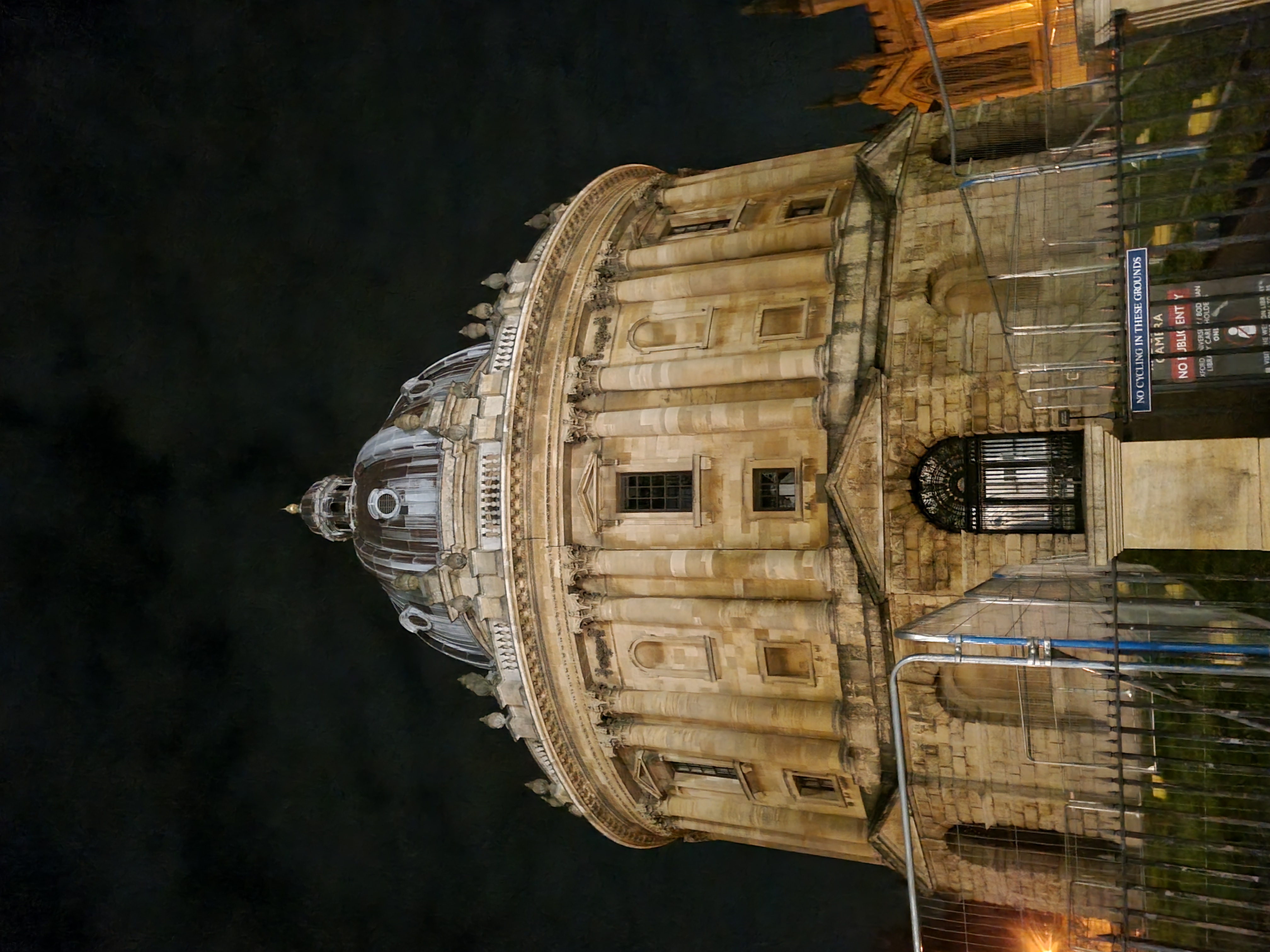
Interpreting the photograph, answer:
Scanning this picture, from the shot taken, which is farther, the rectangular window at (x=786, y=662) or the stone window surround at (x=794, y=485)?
the rectangular window at (x=786, y=662)

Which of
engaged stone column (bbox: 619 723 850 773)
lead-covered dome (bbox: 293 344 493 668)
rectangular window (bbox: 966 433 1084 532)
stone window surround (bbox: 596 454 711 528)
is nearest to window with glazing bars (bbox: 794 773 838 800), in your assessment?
engaged stone column (bbox: 619 723 850 773)

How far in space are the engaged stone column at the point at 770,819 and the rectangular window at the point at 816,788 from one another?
0.69 meters

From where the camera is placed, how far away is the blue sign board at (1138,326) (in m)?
13.1

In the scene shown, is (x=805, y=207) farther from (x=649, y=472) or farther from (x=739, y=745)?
(x=739, y=745)

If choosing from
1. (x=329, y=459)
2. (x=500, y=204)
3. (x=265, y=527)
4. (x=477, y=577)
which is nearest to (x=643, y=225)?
(x=500, y=204)

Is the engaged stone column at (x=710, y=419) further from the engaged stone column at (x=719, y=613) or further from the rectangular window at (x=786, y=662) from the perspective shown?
the rectangular window at (x=786, y=662)

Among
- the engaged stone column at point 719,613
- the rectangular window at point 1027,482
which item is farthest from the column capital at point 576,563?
the rectangular window at point 1027,482

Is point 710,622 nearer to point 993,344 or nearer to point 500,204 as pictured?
point 993,344

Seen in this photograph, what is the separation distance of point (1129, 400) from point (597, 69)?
22440 millimetres

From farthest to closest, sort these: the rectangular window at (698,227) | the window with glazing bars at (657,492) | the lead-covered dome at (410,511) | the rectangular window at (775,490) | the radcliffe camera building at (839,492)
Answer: the lead-covered dome at (410,511), the rectangular window at (698,227), the window with glazing bars at (657,492), the rectangular window at (775,490), the radcliffe camera building at (839,492)

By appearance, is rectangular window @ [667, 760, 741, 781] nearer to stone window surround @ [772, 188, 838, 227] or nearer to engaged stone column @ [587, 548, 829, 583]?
engaged stone column @ [587, 548, 829, 583]

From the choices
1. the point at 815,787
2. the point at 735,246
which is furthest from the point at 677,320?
the point at 815,787

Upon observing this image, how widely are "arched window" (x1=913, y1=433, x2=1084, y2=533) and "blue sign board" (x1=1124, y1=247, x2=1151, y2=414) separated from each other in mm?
6153

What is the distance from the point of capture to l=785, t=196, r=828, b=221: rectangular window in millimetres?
25516
